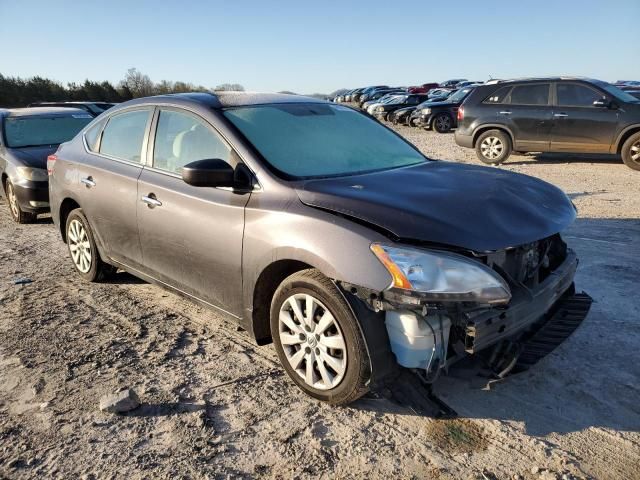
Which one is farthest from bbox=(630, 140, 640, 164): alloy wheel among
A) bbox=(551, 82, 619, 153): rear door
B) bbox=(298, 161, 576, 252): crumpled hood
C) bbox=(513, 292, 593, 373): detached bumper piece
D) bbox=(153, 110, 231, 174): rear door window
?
bbox=(153, 110, 231, 174): rear door window

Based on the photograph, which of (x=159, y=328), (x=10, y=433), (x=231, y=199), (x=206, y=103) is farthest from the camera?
(x=159, y=328)

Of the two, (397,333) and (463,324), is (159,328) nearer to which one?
(397,333)

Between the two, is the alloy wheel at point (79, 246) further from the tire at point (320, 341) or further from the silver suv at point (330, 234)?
the tire at point (320, 341)

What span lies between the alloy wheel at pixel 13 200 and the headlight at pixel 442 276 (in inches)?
286

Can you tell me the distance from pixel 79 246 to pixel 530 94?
989cm

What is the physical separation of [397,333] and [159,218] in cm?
206

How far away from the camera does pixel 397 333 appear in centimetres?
267

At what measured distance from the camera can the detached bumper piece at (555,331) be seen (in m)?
2.90

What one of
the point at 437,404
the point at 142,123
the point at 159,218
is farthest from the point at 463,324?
the point at 142,123

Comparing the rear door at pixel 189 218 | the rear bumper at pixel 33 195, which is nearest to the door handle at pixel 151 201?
the rear door at pixel 189 218

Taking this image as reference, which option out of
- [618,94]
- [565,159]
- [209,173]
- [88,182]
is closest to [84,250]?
[88,182]

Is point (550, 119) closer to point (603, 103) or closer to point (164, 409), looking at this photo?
point (603, 103)

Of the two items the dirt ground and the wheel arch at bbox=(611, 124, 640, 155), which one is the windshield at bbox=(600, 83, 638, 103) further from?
the dirt ground

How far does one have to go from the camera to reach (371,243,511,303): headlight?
100 inches
